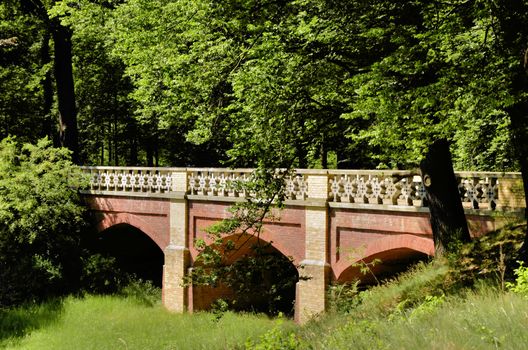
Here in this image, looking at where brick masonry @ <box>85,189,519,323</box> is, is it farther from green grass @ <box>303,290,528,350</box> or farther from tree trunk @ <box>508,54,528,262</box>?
green grass @ <box>303,290,528,350</box>

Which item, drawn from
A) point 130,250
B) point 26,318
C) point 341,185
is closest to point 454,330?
point 341,185

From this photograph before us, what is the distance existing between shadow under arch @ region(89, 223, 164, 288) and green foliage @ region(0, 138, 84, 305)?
1611 mm

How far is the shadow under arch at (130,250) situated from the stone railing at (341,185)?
1980mm

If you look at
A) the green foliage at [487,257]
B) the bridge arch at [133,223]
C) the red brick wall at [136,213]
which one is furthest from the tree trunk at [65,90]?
the green foliage at [487,257]

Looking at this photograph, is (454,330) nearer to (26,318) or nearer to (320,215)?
(320,215)

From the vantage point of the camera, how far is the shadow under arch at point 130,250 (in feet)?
70.5

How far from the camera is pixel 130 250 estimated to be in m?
22.9

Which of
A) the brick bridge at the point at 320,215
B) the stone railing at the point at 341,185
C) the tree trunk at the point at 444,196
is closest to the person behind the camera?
the tree trunk at the point at 444,196

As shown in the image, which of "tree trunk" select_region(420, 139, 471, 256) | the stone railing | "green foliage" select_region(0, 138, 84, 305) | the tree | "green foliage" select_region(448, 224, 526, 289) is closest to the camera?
"green foliage" select_region(448, 224, 526, 289)

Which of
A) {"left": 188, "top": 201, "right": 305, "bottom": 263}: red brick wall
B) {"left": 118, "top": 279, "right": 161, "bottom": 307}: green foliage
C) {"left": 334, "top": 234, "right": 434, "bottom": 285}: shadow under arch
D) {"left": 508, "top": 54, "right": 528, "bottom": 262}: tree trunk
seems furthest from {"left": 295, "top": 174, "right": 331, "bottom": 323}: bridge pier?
{"left": 508, "top": 54, "right": 528, "bottom": 262}: tree trunk

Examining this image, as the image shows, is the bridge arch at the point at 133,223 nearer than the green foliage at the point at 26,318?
No

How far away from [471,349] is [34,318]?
1565 centimetres

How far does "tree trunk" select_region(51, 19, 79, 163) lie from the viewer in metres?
21.4

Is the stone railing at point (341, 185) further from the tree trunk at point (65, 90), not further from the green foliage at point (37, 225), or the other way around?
the green foliage at point (37, 225)
